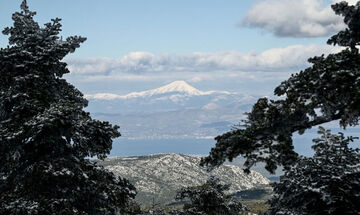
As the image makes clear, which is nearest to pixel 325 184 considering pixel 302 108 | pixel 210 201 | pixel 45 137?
pixel 302 108

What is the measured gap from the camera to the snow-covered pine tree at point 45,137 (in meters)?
12.4

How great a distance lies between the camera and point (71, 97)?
1691 centimetres

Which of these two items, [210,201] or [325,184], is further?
[210,201]

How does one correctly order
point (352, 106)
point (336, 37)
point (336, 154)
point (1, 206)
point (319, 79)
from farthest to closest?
1. point (336, 154)
2. point (1, 206)
3. point (336, 37)
4. point (319, 79)
5. point (352, 106)

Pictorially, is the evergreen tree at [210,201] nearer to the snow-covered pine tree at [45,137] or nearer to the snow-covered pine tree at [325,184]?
the snow-covered pine tree at [45,137]

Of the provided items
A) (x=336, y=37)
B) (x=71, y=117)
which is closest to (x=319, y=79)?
(x=336, y=37)

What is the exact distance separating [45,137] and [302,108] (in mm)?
8658

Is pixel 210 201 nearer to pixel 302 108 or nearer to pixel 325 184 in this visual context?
pixel 325 184

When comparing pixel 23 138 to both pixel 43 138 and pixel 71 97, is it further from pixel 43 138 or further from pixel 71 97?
pixel 71 97

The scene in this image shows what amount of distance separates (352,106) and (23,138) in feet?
34.0

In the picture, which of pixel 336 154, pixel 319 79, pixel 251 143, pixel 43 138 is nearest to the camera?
pixel 319 79

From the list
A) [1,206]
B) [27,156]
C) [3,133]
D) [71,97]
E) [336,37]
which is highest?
[336,37]

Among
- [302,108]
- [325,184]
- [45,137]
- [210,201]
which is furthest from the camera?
[210,201]

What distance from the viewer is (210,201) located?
27.8 metres
